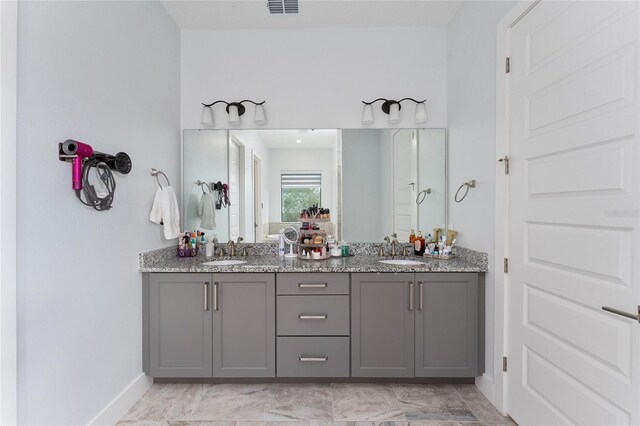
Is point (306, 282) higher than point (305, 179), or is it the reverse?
point (305, 179)

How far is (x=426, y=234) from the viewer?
2936mm

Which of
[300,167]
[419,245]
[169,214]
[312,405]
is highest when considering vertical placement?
[300,167]

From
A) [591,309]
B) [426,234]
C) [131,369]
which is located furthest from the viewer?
[426,234]

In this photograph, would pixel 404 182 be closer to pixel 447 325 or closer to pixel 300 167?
pixel 300 167

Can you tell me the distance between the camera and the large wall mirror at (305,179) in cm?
299

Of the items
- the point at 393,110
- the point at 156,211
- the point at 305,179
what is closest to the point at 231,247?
the point at 156,211

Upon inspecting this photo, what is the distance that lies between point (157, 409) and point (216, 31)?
9.47ft

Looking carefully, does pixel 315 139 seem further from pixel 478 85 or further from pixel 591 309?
pixel 591 309

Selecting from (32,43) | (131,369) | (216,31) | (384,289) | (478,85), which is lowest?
(131,369)

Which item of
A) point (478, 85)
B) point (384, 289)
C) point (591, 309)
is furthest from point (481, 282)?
point (478, 85)

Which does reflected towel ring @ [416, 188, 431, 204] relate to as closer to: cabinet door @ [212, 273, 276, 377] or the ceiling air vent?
cabinet door @ [212, 273, 276, 377]

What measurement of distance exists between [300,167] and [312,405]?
183 cm

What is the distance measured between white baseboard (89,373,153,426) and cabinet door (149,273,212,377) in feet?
0.32

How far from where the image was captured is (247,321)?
236cm
